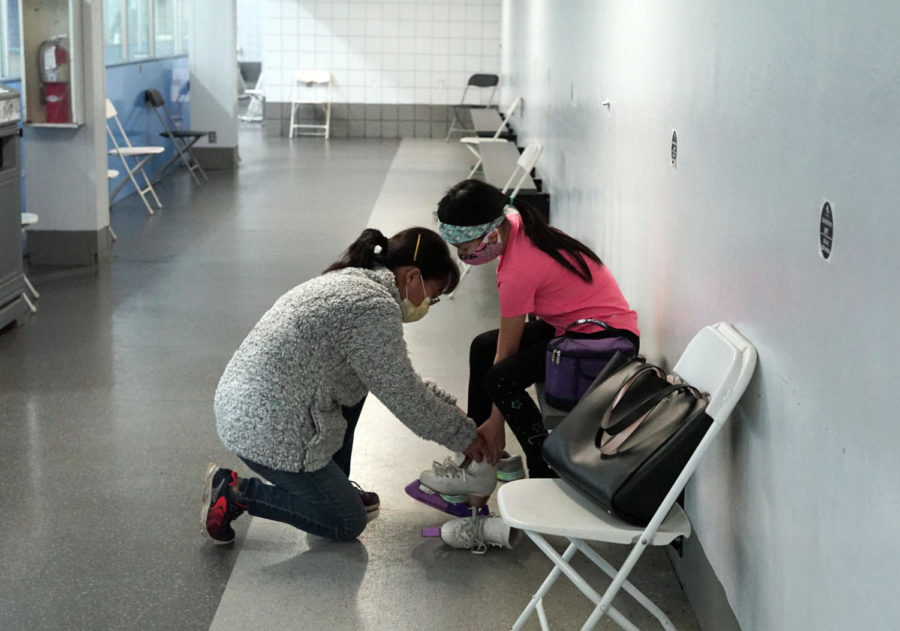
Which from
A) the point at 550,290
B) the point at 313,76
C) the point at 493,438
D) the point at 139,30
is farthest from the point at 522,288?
the point at 313,76

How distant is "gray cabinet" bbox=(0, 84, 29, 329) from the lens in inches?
217

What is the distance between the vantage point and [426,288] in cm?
317

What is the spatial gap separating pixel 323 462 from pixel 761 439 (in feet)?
4.26

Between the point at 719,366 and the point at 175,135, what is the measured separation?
9.73 m

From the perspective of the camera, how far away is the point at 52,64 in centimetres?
690

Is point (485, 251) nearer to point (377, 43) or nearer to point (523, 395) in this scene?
point (523, 395)

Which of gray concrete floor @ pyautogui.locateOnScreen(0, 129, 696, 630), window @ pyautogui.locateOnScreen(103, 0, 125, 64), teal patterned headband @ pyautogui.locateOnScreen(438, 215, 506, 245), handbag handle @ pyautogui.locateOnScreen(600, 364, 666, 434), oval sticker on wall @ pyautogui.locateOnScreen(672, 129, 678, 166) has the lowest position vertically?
gray concrete floor @ pyautogui.locateOnScreen(0, 129, 696, 630)

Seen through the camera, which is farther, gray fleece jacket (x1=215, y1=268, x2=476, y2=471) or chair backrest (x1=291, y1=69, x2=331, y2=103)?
chair backrest (x1=291, y1=69, x2=331, y2=103)

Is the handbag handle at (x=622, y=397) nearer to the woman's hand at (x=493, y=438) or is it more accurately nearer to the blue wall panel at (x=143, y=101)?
the woman's hand at (x=493, y=438)

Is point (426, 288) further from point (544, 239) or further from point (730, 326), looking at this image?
point (730, 326)

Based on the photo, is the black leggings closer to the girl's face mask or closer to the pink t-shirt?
the pink t-shirt

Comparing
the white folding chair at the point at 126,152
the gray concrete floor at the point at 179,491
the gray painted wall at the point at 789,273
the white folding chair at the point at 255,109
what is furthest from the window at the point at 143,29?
the gray painted wall at the point at 789,273

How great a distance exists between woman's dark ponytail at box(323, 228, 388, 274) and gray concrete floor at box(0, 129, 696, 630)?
0.85 meters

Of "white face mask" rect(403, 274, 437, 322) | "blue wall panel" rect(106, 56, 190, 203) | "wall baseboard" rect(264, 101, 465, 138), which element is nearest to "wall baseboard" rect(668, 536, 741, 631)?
"white face mask" rect(403, 274, 437, 322)
